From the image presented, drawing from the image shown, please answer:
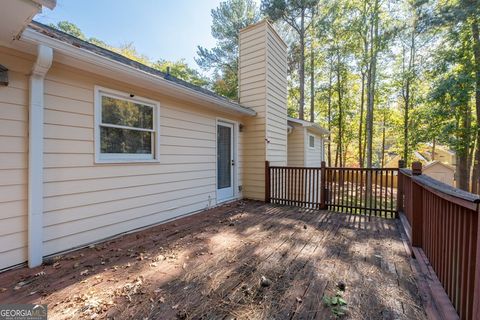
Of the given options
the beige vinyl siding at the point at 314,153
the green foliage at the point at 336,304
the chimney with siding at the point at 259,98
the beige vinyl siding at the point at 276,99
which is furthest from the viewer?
the beige vinyl siding at the point at 314,153

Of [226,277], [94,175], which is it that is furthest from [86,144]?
[226,277]

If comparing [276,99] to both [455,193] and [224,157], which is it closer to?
[224,157]

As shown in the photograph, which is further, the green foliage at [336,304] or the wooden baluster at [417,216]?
the wooden baluster at [417,216]

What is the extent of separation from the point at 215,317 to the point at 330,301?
947mm

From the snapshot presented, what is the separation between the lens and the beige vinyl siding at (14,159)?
2334 mm

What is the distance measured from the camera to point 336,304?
1840 millimetres

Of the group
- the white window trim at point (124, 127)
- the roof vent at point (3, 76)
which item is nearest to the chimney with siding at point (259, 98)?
the white window trim at point (124, 127)

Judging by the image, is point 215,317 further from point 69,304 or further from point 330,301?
point 69,304

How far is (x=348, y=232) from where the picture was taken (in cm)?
362

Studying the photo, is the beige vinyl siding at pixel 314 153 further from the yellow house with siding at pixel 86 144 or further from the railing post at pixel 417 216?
the railing post at pixel 417 216

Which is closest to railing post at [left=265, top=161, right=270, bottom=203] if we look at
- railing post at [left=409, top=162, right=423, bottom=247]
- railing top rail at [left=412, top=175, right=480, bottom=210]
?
railing post at [left=409, top=162, right=423, bottom=247]

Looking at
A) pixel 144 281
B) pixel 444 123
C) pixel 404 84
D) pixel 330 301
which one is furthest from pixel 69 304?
pixel 404 84

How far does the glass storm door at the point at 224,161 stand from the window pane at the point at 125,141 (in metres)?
1.99

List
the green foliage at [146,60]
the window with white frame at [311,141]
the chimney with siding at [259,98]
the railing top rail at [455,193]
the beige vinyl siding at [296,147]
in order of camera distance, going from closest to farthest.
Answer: the railing top rail at [455,193], the chimney with siding at [259,98], the beige vinyl siding at [296,147], the window with white frame at [311,141], the green foliage at [146,60]
